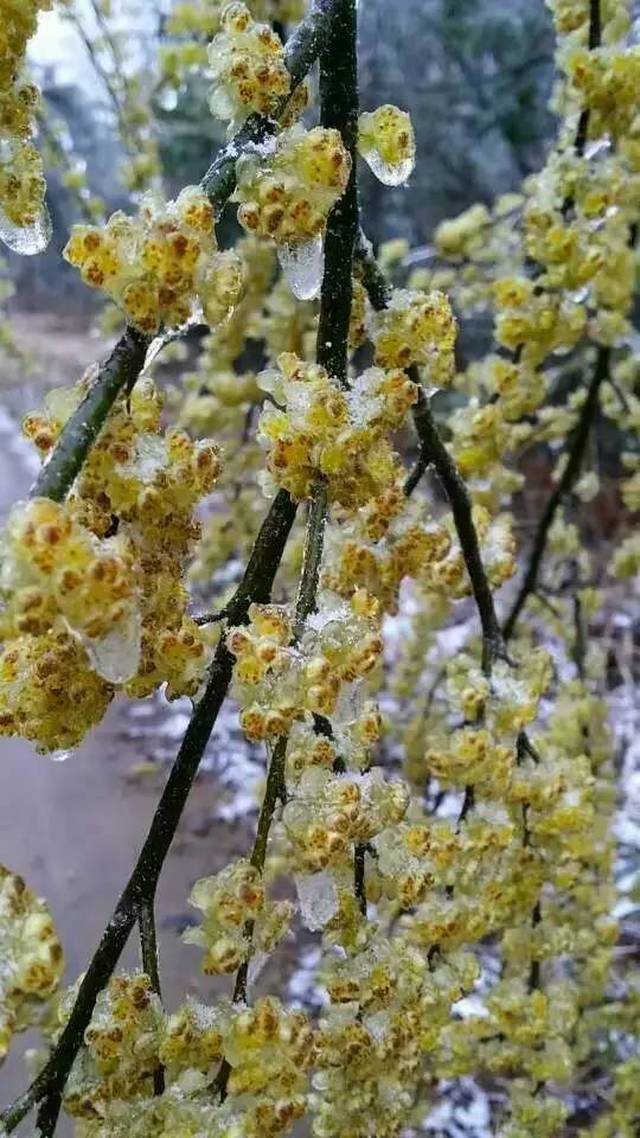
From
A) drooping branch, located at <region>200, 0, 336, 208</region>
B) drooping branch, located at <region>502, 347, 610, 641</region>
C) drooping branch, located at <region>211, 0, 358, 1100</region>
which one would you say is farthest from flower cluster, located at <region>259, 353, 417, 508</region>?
drooping branch, located at <region>502, 347, 610, 641</region>

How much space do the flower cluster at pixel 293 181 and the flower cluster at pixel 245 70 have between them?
0.02m

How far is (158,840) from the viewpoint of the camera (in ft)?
Result: 1.96

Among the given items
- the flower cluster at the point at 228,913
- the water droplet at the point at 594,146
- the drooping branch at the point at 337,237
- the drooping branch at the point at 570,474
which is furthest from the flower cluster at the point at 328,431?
the drooping branch at the point at 570,474

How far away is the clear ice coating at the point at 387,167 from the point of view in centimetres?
67

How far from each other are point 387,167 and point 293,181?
13 cm

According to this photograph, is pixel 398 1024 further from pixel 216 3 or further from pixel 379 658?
pixel 216 3

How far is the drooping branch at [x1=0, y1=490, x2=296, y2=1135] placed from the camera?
1.87ft

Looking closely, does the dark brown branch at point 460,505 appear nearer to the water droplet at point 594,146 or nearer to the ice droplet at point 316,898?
the ice droplet at point 316,898

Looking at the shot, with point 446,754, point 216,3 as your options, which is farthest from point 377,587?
point 216,3

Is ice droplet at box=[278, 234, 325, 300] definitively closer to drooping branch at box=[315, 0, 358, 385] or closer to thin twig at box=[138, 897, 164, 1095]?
drooping branch at box=[315, 0, 358, 385]

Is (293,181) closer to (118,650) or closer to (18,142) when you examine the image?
(18,142)

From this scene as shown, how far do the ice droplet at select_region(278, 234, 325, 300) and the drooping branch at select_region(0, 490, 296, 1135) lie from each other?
5.0 inches

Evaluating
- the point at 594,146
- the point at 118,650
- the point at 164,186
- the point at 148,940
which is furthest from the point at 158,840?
the point at 164,186

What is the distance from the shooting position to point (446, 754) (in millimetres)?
903
